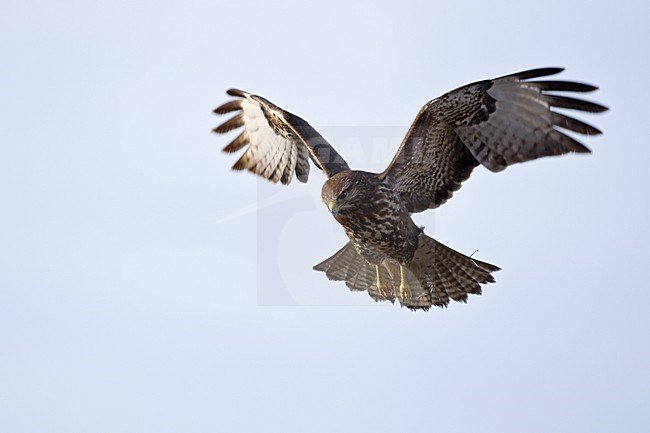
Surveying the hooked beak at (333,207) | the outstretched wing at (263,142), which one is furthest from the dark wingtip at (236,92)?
the hooked beak at (333,207)

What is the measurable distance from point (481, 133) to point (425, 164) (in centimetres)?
79

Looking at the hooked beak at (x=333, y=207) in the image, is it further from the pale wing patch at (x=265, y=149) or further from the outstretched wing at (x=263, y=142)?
the pale wing patch at (x=265, y=149)

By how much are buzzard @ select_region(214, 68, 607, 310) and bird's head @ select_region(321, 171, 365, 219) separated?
0.01 m

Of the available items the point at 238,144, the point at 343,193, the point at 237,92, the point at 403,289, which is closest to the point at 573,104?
the point at 343,193

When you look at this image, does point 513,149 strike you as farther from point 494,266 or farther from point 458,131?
point 494,266

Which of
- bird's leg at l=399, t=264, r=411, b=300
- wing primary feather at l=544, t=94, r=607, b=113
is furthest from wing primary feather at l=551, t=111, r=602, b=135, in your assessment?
bird's leg at l=399, t=264, r=411, b=300

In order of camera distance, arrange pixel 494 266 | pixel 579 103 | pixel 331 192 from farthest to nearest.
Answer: pixel 494 266, pixel 331 192, pixel 579 103

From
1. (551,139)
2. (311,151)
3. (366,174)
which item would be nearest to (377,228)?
(366,174)

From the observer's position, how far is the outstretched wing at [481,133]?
34.7 feet

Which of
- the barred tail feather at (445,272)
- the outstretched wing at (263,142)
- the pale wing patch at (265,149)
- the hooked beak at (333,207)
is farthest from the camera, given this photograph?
the pale wing patch at (265,149)

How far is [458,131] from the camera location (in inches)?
449

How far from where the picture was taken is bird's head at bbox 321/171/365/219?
36.6ft

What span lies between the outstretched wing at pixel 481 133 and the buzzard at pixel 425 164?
11mm

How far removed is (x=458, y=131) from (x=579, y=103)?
150cm
